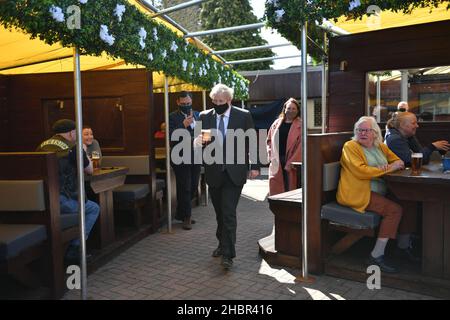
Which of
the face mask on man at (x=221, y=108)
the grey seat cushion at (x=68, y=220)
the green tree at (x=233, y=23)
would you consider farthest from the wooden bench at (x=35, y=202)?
the green tree at (x=233, y=23)

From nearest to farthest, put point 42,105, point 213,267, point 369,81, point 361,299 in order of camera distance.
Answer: point 361,299 → point 213,267 → point 369,81 → point 42,105

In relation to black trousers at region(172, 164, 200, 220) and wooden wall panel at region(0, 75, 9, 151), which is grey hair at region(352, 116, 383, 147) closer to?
black trousers at region(172, 164, 200, 220)

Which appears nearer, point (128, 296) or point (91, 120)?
point (128, 296)

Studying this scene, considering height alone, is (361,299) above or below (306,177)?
below

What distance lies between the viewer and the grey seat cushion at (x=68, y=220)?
3658mm

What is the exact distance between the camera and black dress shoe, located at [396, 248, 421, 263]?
3.80 metres

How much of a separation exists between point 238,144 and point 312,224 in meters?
0.99

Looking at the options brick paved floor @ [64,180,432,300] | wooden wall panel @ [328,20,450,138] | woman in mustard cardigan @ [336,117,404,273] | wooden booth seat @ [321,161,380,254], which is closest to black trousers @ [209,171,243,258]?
brick paved floor @ [64,180,432,300]

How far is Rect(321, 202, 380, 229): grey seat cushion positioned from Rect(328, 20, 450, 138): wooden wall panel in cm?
221
